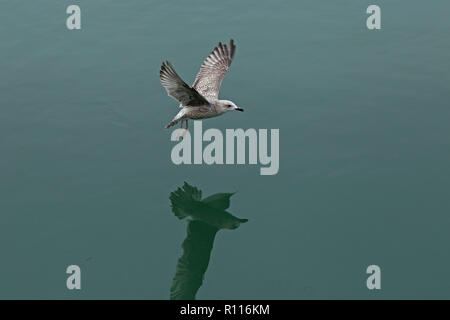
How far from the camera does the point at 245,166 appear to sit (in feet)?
57.8

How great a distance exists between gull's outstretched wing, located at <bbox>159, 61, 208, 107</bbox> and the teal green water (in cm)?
198

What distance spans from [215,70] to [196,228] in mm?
4065

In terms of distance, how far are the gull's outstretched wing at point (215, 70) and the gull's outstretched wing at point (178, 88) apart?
4.20 feet

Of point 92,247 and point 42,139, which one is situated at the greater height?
point 42,139

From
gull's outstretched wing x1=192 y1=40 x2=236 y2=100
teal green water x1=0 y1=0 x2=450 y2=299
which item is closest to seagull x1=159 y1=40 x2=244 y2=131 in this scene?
gull's outstretched wing x1=192 y1=40 x2=236 y2=100

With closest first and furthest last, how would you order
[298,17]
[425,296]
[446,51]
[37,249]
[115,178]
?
[425,296]
[37,249]
[115,178]
[446,51]
[298,17]

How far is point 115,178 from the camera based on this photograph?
56.0 ft

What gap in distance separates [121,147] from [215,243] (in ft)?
12.6

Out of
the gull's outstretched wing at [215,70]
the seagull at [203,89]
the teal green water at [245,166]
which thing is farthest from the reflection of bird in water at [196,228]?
the gull's outstretched wing at [215,70]

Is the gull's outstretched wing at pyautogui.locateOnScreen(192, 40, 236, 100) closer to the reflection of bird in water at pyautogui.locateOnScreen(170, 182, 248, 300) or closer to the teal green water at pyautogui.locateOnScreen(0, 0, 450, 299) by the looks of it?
the teal green water at pyautogui.locateOnScreen(0, 0, 450, 299)

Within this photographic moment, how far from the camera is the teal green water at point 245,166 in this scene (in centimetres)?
1482

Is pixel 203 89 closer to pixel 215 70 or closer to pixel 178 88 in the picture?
pixel 215 70

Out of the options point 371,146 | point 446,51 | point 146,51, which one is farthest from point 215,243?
point 446,51

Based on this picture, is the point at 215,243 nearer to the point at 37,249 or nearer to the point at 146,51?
the point at 37,249
